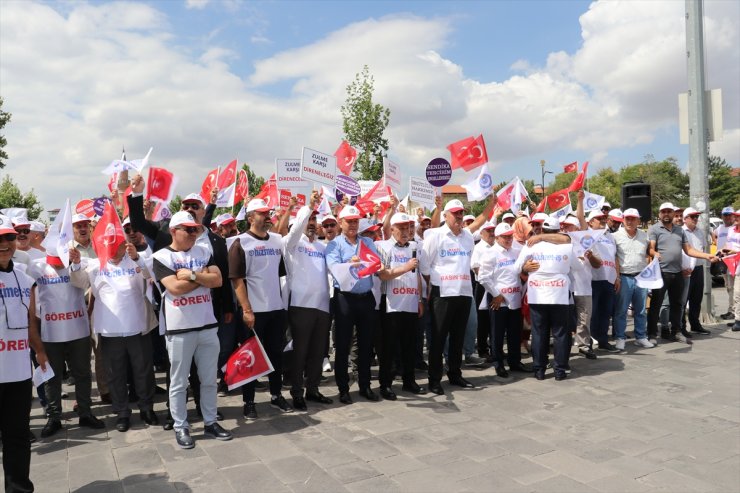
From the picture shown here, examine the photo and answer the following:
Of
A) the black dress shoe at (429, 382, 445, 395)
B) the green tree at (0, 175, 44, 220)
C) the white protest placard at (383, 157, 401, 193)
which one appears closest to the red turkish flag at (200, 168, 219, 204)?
the white protest placard at (383, 157, 401, 193)

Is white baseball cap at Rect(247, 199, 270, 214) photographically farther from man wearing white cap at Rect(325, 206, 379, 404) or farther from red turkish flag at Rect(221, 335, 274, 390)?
red turkish flag at Rect(221, 335, 274, 390)

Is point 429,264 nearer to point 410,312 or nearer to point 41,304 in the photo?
point 410,312

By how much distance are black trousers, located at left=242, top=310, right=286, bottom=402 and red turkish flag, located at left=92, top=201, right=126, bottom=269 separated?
59.3 inches

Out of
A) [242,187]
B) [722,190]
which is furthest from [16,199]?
[722,190]

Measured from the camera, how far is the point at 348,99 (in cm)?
2302

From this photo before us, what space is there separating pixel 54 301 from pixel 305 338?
2.45 m

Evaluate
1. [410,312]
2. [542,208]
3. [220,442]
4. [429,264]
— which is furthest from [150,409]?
[542,208]

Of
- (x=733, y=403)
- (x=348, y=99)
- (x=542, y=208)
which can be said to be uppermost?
(x=348, y=99)

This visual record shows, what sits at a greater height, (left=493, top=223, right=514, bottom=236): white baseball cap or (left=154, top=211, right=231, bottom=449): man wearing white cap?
(left=493, top=223, right=514, bottom=236): white baseball cap

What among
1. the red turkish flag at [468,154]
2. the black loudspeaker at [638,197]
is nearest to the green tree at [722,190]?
the black loudspeaker at [638,197]

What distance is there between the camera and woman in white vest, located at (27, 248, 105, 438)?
5.34 meters

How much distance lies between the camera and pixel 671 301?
9273 millimetres

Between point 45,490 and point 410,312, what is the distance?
3.78m

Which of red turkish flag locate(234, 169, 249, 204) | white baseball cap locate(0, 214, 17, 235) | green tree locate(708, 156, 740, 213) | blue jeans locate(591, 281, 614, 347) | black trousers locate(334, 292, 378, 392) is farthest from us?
green tree locate(708, 156, 740, 213)
